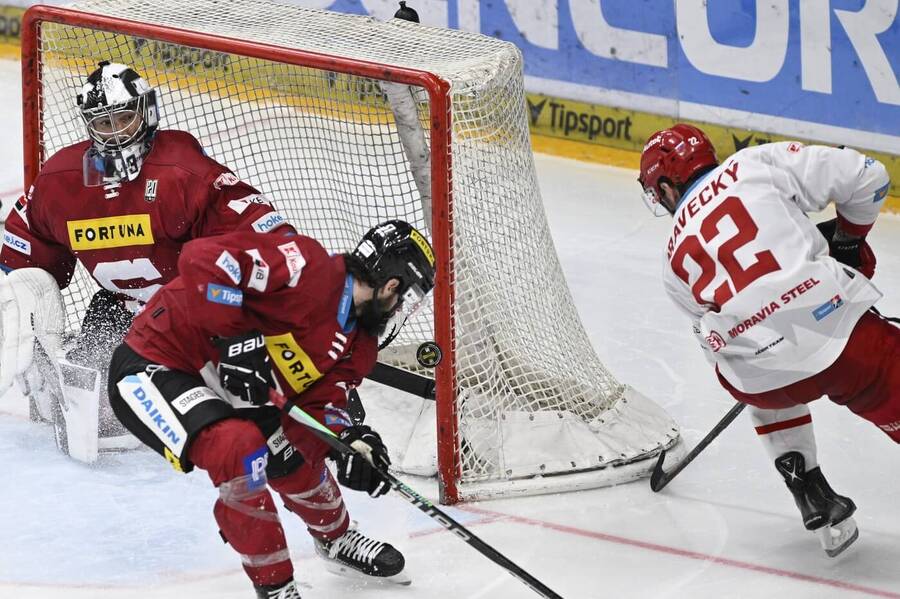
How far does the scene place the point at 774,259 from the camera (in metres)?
3.44

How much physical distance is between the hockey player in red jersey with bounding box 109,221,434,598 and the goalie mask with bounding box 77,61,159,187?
0.72 metres

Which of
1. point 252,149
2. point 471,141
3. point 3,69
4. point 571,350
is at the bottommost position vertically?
point 3,69

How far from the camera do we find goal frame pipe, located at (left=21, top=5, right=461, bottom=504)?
3.88 m

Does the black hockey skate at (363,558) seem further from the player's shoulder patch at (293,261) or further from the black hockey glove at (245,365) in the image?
the player's shoulder patch at (293,261)

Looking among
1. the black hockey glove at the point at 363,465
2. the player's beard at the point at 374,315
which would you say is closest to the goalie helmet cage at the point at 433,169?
the player's beard at the point at 374,315

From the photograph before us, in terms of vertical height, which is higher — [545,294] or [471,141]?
[471,141]

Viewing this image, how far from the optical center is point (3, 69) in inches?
305

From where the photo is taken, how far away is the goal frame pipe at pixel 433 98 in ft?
12.7

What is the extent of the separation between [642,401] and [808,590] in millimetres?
946

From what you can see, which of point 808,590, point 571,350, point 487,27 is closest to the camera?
point 808,590

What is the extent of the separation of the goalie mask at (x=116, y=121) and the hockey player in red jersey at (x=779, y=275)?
138 cm

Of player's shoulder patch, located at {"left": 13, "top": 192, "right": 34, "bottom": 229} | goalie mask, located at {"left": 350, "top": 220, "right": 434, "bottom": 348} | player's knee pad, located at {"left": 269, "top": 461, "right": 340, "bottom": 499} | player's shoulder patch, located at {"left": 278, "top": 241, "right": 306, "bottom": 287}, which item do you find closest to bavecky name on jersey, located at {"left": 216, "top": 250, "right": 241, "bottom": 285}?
player's shoulder patch, located at {"left": 278, "top": 241, "right": 306, "bottom": 287}

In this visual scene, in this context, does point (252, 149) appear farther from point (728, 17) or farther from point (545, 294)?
point (728, 17)

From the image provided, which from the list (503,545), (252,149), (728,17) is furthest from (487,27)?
(503,545)
